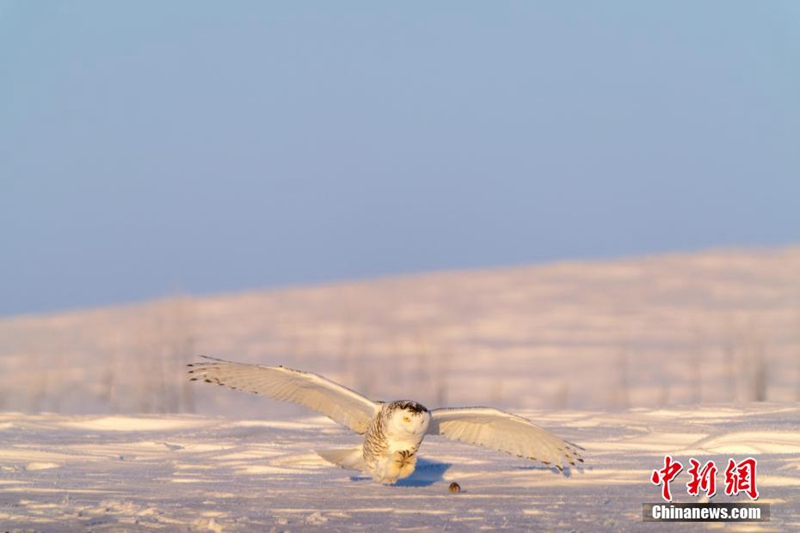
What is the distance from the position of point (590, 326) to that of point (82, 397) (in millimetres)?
12335

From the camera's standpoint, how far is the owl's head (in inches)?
293

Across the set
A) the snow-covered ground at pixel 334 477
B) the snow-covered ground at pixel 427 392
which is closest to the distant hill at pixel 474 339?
the snow-covered ground at pixel 427 392

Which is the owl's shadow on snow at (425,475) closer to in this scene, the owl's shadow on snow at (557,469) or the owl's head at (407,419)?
the owl's shadow on snow at (557,469)

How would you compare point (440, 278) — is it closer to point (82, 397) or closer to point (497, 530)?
point (82, 397)

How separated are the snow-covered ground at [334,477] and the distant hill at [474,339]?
8.82 m

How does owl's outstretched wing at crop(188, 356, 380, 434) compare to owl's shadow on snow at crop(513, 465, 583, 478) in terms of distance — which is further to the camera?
owl's shadow on snow at crop(513, 465, 583, 478)

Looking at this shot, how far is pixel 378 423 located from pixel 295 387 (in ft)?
2.99

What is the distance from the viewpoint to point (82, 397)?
76.0 feet

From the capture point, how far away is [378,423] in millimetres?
7684

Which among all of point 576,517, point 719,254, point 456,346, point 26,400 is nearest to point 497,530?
point 576,517

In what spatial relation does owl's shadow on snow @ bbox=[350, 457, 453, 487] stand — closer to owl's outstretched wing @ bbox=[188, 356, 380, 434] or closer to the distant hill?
owl's outstretched wing @ bbox=[188, 356, 380, 434]

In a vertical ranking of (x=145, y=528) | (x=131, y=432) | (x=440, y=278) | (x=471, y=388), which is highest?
(x=440, y=278)

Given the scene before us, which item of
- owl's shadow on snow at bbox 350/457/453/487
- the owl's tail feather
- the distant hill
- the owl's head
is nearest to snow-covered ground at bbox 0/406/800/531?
A: owl's shadow on snow at bbox 350/457/453/487

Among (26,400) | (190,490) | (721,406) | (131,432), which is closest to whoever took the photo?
(190,490)
